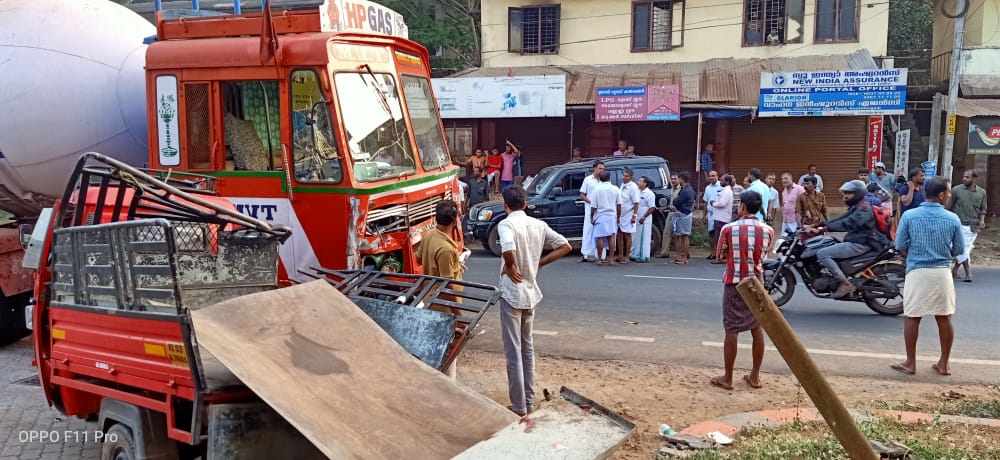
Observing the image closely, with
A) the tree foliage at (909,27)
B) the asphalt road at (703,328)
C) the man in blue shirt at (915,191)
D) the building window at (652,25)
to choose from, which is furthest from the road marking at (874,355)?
the tree foliage at (909,27)

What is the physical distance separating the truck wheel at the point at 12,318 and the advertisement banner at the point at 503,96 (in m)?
12.2

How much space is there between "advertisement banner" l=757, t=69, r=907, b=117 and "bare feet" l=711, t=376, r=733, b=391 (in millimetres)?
12446

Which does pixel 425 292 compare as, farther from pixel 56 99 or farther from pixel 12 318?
pixel 12 318

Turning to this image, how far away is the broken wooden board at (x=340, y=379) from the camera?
10.8 ft

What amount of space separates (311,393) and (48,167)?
5.24 metres

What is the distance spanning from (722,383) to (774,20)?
16.1 metres

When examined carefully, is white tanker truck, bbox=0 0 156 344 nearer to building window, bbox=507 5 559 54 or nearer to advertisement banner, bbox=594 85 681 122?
advertisement banner, bbox=594 85 681 122

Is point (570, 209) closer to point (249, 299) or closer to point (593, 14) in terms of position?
point (593, 14)

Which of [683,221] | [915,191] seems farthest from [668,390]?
[915,191]

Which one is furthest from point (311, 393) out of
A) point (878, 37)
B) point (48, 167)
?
point (878, 37)

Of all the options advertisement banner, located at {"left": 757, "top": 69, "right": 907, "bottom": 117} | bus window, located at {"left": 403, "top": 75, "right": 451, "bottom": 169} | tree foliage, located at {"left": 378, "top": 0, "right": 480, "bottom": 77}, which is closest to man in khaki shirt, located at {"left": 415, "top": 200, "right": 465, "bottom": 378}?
bus window, located at {"left": 403, "top": 75, "right": 451, "bottom": 169}

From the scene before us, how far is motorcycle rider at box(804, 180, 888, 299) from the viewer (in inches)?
345

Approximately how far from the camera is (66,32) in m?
7.17

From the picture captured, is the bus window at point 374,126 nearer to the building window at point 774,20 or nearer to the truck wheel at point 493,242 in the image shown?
the truck wheel at point 493,242
